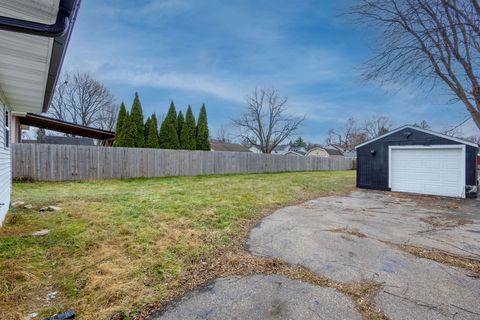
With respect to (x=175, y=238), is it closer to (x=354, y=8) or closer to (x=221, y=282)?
Answer: (x=221, y=282)

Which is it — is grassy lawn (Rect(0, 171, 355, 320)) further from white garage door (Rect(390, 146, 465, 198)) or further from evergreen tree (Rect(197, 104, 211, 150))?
evergreen tree (Rect(197, 104, 211, 150))

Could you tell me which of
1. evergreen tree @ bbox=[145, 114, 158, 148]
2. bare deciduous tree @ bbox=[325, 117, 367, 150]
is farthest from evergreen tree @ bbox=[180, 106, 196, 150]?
bare deciduous tree @ bbox=[325, 117, 367, 150]

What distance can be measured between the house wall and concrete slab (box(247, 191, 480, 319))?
3642 millimetres

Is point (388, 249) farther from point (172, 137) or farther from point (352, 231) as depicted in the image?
point (172, 137)

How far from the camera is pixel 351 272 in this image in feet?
10.1

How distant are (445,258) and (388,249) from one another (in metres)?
0.70

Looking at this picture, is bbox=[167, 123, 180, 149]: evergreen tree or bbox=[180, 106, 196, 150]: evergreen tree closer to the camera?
bbox=[167, 123, 180, 149]: evergreen tree

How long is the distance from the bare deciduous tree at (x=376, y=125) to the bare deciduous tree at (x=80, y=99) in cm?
4110

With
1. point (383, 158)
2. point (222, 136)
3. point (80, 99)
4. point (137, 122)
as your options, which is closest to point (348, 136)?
point (222, 136)

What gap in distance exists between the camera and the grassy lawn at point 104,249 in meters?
2.38

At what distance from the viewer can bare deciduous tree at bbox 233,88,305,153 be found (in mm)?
31250

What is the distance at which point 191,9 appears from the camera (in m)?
8.64

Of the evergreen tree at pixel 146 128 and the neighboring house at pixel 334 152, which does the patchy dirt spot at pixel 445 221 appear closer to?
the evergreen tree at pixel 146 128

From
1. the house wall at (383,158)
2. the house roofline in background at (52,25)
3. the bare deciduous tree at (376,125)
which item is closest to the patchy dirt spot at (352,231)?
the house roofline in background at (52,25)
